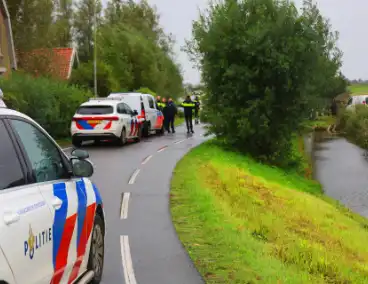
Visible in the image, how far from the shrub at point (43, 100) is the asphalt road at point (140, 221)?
3.32 metres

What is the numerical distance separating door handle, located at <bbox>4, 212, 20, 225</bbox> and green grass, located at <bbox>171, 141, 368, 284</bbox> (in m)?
3.59

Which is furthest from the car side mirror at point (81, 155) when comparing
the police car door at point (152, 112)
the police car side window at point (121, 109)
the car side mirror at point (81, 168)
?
the police car door at point (152, 112)

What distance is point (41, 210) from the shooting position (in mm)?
4453

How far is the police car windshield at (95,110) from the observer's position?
23.2 m

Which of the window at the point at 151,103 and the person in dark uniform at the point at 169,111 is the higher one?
the window at the point at 151,103

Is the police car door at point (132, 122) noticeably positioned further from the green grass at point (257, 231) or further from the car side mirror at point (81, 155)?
the car side mirror at point (81, 155)

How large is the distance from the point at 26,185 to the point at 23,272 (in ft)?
2.18

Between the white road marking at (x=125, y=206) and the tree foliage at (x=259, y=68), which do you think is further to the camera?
the tree foliage at (x=259, y=68)

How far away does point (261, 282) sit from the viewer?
6938 millimetres

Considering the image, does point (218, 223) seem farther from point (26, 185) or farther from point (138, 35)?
point (138, 35)

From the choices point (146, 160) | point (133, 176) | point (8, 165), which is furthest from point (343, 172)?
point (8, 165)

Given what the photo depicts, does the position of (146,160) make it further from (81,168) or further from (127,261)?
(81,168)

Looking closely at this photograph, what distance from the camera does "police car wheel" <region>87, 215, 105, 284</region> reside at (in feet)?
20.2

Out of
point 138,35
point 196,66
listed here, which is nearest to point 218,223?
point 196,66
